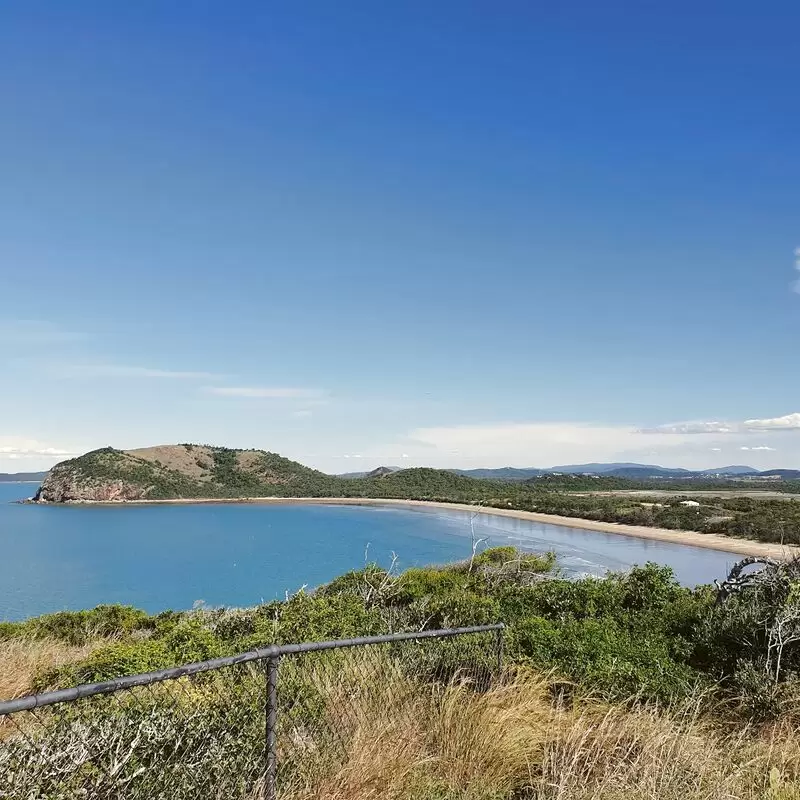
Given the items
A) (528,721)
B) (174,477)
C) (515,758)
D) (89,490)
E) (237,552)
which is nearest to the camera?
(515,758)

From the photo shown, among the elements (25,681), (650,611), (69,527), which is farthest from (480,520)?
(25,681)

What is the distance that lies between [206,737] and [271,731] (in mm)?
668

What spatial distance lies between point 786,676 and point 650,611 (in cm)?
517

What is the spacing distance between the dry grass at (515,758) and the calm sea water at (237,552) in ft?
69.1

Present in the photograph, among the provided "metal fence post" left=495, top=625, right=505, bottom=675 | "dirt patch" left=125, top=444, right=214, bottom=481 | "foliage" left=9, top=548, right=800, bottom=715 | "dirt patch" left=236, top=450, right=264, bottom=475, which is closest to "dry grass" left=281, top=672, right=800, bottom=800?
"metal fence post" left=495, top=625, right=505, bottom=675

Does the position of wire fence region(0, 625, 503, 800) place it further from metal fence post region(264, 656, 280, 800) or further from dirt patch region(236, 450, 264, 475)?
dirt patch region(236, 450, 264, 475)

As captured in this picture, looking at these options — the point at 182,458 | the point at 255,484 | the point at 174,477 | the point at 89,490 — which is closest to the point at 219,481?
the point at 255,484

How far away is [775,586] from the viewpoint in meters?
8.39

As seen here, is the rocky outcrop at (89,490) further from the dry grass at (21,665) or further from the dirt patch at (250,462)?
the dry grass at (21,665)

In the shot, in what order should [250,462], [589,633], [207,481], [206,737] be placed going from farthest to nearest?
[250,462] → [207,481] → [589,633] → [206,737]

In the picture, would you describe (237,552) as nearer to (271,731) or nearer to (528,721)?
(528,721)

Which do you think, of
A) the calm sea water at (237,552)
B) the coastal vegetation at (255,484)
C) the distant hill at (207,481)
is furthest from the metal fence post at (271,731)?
the distant hill at (207,481)

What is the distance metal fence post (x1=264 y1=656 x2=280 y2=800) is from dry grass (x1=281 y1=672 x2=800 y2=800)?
0.17 meters

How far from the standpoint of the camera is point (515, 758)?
3889 millimetres
